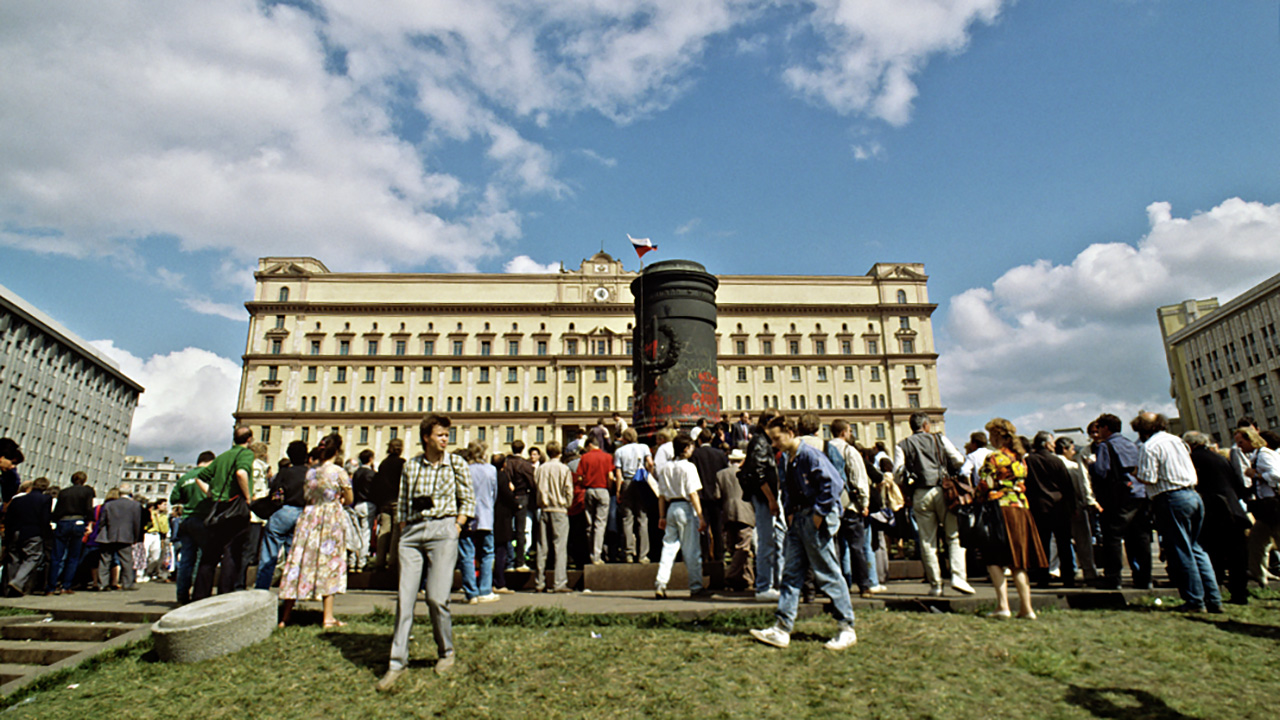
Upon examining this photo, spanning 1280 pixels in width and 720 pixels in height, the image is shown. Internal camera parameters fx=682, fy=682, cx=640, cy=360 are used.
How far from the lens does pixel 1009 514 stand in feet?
18.9

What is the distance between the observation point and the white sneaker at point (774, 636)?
16.3ft

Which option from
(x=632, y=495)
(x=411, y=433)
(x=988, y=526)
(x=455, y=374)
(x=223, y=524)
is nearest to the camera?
(x=988, y=526)

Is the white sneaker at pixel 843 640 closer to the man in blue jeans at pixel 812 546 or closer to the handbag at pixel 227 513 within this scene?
the man in blue jeans at pixel 812 546

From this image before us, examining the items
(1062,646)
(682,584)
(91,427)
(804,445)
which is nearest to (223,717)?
(804,445)

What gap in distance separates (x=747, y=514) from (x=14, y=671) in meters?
6.84

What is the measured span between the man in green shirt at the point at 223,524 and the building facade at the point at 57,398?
73.2m

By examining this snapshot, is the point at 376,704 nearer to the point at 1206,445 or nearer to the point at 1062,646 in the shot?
the point at 1062,646

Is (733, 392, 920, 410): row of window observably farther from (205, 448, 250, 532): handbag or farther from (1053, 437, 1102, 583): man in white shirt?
(205, 448, 250, 532): handbag

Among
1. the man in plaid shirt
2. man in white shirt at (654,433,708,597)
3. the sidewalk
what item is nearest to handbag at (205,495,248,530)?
the sidewalk

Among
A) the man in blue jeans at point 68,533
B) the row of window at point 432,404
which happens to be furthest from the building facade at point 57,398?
the man in blue jeans at point 68,533

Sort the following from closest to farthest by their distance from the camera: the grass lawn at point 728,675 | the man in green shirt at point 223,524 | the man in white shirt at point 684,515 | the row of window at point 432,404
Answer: the grass lawn at point 728,675, the man in green shirt at point 223,524, the man in white shirt at point 684,515, the row of window at point 432,404

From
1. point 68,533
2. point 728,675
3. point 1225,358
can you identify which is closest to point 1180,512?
point 728,675

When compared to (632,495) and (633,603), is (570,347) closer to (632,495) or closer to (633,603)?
(632,495)

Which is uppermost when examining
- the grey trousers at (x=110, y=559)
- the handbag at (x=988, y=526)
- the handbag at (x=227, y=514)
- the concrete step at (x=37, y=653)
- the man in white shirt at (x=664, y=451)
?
the man in white shirt at (x=664, y=451)
